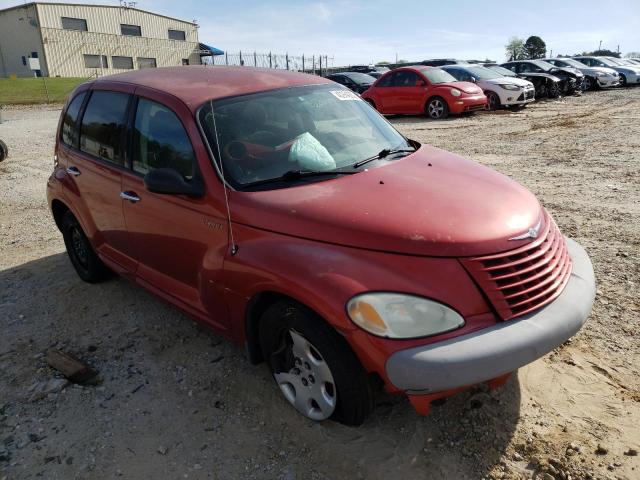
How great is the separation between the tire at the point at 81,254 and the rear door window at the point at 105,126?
2.65 feet

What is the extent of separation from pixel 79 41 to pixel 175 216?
164 ft

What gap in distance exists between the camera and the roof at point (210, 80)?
3270mm

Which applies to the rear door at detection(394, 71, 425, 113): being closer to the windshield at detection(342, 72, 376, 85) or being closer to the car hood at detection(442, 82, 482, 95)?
the car hood at detection(442, 82, 482, 95)

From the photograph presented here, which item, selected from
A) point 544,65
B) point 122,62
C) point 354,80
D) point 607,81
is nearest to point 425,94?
point 354,80

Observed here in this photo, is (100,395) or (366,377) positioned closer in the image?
(366,377)

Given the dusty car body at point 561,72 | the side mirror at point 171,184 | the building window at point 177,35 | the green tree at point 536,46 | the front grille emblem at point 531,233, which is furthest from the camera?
the green tree at point 536,46

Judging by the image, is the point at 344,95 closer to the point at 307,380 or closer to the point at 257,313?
the point at 257,313

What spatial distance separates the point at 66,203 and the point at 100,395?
2.01 m

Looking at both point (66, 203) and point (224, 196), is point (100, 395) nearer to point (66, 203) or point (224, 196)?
point (224, 196)

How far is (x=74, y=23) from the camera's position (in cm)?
4634

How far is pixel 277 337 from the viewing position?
8.95ft

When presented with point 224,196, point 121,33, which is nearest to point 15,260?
point 224,196

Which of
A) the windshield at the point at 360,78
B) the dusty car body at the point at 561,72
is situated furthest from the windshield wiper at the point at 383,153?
the dusty car body at the point at 561,72

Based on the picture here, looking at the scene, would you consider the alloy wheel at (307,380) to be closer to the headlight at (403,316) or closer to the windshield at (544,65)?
the headlight at (403,316)
